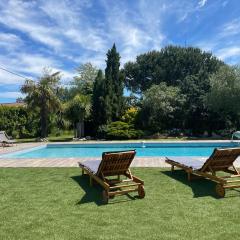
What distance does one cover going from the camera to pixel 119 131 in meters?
25.4

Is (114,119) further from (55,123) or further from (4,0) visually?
(4,0)

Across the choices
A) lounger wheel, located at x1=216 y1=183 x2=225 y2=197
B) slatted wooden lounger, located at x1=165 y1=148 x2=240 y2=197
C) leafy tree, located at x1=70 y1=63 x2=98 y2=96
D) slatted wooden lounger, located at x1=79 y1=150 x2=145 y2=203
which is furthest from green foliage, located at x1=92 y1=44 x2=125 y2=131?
lounger wheel, located at x1=216 y1=183 x2=225 y2=197

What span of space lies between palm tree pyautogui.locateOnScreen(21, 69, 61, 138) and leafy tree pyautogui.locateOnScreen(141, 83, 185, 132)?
25.4ft

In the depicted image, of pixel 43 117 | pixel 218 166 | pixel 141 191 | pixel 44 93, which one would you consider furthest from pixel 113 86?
pixel 141 191

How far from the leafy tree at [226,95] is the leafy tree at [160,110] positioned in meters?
3.17

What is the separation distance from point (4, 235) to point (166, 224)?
2.42 meters

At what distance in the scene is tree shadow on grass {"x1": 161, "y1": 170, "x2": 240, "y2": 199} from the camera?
696 cm

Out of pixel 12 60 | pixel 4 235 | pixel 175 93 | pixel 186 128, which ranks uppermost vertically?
pixel 12 60

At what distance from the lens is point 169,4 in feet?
50.7

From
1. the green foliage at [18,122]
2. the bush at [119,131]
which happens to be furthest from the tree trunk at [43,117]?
the bush at [119,131]

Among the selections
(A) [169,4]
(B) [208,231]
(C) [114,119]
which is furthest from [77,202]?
(C) [114,119]

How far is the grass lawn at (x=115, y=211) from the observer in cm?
480

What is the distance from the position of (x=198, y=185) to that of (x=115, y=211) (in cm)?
273

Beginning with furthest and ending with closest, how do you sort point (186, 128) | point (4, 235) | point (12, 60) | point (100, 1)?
point (186, 128)
point (12, 60)
point (100, 1)
point (4, 235)
